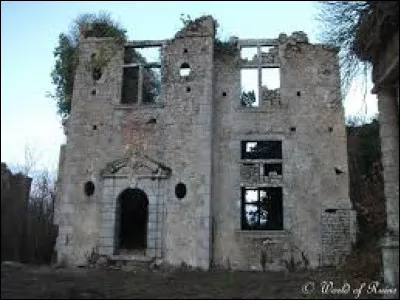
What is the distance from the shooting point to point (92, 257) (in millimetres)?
16875

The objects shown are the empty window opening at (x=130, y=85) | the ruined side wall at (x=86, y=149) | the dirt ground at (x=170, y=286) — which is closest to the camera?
the dirt ground at (x=170, y=286)

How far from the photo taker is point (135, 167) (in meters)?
17.5

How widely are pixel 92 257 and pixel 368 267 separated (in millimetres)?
8718

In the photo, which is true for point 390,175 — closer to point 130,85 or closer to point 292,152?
point 292,152

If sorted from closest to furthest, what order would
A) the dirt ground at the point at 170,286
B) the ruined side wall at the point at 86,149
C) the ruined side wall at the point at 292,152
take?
the dirt ground at the point at 170,286, the ruined side wall at the point at 292,152, the ruined side wall at the point at 86,149

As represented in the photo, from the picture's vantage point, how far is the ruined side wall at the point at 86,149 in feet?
56.4

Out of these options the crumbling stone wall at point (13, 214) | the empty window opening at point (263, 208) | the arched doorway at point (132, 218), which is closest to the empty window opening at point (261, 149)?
the empty window opening at point (263, 208)

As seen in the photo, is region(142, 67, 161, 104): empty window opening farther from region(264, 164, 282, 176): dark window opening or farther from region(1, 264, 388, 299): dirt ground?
region(1, 264, 388, 299): dirt ground

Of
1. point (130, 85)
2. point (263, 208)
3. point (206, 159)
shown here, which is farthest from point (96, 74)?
point (263, 208)

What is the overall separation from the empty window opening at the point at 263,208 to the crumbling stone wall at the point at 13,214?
11098mm

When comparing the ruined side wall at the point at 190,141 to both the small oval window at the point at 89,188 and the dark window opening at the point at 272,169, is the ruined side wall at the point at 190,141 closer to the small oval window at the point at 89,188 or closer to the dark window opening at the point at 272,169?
the dark window opening at the point at 272,169

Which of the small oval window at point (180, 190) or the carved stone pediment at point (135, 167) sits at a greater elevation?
the carved stone pediment at point (135, 167)

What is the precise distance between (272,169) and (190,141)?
2957 millimetres

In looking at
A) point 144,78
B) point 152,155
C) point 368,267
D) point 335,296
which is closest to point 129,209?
point 152,155
